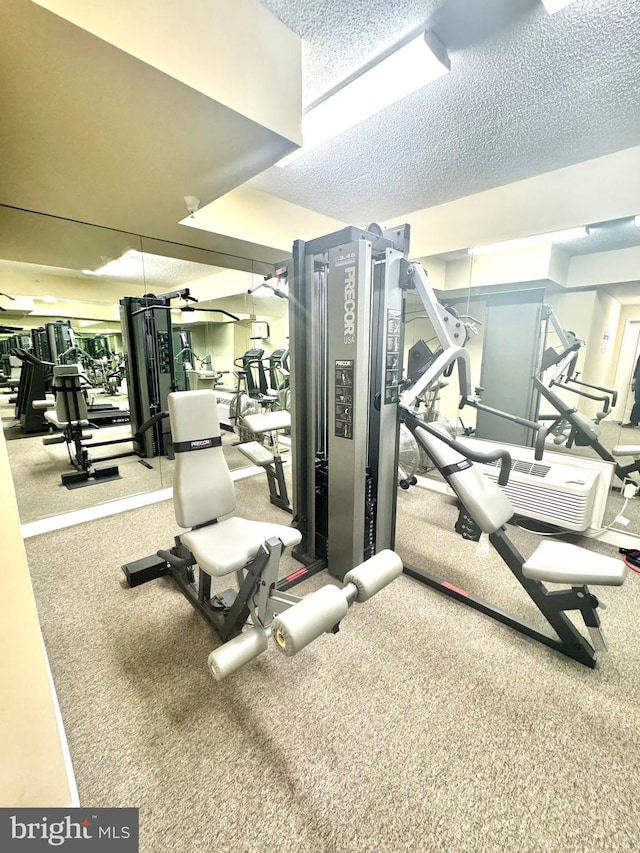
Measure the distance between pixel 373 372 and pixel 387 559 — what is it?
48.3 inches

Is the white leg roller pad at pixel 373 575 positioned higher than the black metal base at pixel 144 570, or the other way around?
the white leg roller pad at pixel 373 575

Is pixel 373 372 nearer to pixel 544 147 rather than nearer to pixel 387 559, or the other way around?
pixel 387 559

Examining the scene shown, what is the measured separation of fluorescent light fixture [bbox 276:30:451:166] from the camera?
1.81 meters

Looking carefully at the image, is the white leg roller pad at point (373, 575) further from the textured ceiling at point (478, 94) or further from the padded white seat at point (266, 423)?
the textured ceiling at point (478, 94)

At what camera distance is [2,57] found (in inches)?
52.8

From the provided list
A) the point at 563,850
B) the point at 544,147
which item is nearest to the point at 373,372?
the point at 563,850

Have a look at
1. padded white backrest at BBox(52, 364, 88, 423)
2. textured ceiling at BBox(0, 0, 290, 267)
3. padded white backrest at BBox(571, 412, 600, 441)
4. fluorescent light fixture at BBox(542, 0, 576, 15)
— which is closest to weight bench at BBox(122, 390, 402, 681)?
textured ceiling at BBox(0, 0, 290, 267)

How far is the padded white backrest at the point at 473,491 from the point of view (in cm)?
194

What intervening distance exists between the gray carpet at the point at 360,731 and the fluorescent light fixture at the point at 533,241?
9.89 feet

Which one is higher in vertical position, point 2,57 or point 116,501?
point 2,57

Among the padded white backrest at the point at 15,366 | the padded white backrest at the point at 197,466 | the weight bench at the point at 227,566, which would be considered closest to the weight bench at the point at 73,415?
the padded white backrest at the point at 15,366

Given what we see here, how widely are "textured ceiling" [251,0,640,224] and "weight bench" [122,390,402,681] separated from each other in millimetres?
2003

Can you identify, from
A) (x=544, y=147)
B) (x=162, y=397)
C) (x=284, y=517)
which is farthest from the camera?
(x=162, y=397)

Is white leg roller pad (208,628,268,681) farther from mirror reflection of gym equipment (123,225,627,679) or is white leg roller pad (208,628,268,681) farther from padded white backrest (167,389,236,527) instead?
padded white backrest (167,389,236,527)
